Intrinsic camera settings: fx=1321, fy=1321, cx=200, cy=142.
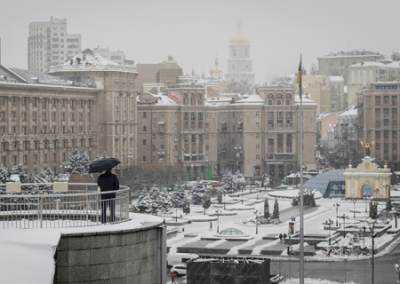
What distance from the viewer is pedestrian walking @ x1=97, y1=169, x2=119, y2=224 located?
66.7 feet

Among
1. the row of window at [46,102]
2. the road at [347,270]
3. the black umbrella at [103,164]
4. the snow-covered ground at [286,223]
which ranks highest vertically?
the row of window at [46,102]

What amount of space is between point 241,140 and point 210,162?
6.74m

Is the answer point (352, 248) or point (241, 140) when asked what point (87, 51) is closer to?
point (241, 140)

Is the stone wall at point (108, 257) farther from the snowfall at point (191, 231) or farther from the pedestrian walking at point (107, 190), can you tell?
the pedestrian walking at point (107, 190)

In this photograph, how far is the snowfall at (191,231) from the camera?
722 inches

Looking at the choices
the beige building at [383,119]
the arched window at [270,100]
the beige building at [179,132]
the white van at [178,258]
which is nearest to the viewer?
the white van at [178,258]

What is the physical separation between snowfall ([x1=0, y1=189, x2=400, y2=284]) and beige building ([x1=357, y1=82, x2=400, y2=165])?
3354 centimetres

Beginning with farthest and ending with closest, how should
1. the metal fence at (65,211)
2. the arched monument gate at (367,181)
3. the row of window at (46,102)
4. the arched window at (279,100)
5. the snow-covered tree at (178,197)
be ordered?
the arched window at (279,100)
the row of window at (46,102)
the arched monument gate at (367,181)
the snow-covered tree at (178,197)
the metal fence at (65,211)

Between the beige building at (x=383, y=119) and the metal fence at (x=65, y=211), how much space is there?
149 meters

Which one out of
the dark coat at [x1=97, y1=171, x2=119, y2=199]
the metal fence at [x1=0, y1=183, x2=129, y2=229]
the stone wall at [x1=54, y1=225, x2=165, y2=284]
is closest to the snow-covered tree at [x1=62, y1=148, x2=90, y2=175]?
the dark coat at [x1=97, y1=171, x2=119, y2=199]

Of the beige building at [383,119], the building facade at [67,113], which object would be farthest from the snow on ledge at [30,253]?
the beige building at [383,119]

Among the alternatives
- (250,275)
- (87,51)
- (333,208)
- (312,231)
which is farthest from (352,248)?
(87,51)

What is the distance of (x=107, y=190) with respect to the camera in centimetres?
2133

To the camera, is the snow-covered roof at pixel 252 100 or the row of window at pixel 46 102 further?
the snow-covered roof at pixel 252 100
